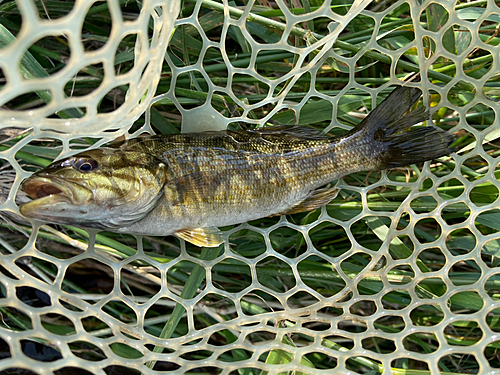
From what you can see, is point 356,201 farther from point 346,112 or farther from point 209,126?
point 209,126

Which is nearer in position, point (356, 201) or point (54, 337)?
point (54, 337)

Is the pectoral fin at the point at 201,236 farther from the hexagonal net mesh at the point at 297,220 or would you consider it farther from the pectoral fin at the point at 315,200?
the pectoral fin at the point at 315,200

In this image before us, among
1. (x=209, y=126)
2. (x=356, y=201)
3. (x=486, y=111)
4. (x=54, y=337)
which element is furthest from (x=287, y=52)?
(x=54, y=337)

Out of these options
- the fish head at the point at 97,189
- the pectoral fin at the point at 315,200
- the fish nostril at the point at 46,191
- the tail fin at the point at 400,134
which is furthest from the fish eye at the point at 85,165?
the tail fin at the point at 400,134

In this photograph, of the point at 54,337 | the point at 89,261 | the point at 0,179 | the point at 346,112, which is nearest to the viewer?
the point at 54,337

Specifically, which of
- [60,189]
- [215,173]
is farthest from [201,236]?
[60,189]

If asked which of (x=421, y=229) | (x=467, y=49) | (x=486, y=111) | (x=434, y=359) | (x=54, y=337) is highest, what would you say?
(x=467, y=49)
